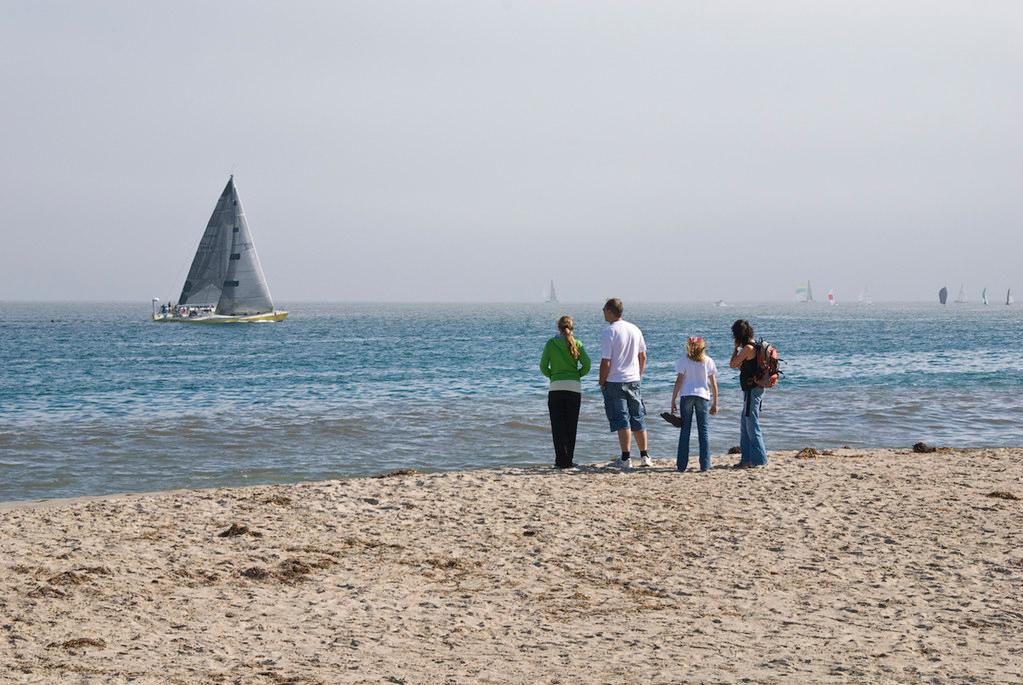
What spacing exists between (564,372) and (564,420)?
75 cm

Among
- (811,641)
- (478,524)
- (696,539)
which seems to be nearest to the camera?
(811,641)

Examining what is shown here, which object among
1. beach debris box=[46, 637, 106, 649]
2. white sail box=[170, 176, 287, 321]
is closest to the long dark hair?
beach debris box=[46, 637, 106, 649]

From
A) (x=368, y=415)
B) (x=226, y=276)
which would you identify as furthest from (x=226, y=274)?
(x=368, y=415)

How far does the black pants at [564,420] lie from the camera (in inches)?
462

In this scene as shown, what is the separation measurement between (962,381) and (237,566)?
29639 mm

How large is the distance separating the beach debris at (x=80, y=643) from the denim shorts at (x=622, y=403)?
676 centimetres

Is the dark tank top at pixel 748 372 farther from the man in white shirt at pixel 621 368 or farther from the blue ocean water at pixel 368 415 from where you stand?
the blue ocean water at pixel 368 415

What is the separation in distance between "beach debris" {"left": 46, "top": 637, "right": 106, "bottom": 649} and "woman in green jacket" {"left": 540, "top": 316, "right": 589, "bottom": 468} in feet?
20.2

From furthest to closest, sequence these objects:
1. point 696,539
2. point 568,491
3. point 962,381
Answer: point 962,381, point 568,491, point 696,539

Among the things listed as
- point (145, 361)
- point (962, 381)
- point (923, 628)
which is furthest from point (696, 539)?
point (145, 361)

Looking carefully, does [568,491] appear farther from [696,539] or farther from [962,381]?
[962,381]

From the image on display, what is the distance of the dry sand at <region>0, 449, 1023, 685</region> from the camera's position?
5.50m

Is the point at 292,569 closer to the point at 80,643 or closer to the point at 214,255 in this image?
the point at 80,643

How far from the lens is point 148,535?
28.1 feet
